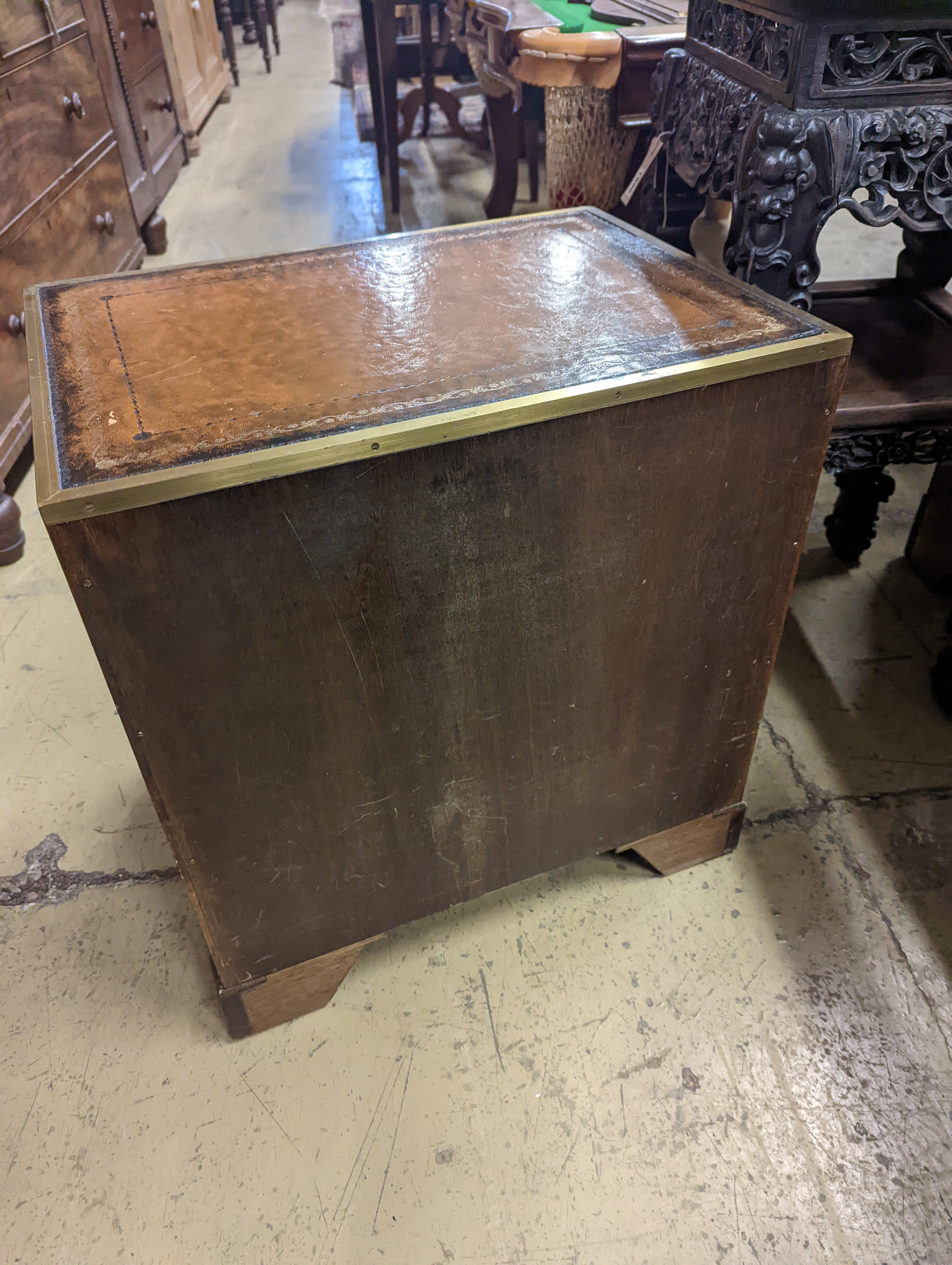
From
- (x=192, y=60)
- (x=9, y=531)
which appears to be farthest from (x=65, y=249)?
(x=192, y=60)

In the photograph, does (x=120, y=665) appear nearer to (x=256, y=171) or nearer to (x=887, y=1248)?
(x=887, y=1248)

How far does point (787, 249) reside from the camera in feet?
3.90

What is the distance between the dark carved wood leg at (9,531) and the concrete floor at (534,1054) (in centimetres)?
52

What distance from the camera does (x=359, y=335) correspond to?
918 millimetres

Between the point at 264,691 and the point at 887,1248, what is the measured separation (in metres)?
0.86

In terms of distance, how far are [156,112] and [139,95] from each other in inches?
13.0

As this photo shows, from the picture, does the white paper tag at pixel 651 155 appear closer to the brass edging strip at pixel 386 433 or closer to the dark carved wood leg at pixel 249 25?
the brass edging strip at pixel 386 433

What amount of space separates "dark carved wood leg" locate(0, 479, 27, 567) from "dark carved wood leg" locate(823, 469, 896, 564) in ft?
5.85

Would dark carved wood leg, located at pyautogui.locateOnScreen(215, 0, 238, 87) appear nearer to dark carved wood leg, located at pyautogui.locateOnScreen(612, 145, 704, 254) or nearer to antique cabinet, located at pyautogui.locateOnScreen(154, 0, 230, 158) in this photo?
antique cabinet, located at pyautogui.locateOnScreen(154, 0, 230, 158)

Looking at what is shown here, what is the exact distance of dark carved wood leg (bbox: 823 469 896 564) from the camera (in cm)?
171

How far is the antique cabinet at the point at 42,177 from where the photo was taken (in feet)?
6.36

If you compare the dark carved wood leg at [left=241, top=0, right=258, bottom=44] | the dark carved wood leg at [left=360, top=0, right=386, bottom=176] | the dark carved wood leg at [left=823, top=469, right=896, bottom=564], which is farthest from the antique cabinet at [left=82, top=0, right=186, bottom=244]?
the dark carved wood leg at [left=241, top=0, right=258, bottom=44]

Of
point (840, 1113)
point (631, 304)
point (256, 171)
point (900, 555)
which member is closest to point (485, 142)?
point (256, 171)

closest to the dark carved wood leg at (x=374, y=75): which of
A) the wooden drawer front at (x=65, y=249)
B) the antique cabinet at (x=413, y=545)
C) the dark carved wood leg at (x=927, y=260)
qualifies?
the wooden drawer front at (x=65, y=249)
